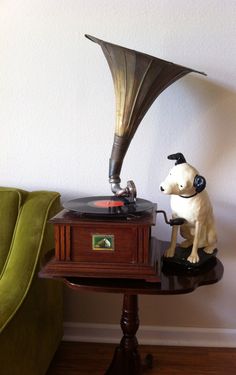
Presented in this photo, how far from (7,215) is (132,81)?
2.10ft

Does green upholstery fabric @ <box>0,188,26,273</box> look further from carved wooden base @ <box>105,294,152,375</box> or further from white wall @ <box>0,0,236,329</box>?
carved wooden base @ <box>105,294,152,375</box>

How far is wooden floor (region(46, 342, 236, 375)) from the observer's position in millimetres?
1391

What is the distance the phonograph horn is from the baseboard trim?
0.72 meters

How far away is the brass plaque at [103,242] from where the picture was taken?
0.95 m

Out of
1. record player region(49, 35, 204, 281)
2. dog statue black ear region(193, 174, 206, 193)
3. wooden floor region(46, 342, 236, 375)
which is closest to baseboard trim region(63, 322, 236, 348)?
wooden floor region(46, 342, 236, 375)

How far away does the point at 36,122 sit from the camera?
55.4 inches

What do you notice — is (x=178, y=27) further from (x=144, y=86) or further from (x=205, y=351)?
(x=205, y=351)

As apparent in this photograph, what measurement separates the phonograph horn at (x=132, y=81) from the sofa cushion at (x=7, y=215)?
373 mm

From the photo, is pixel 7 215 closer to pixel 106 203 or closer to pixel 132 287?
pixel 106 203

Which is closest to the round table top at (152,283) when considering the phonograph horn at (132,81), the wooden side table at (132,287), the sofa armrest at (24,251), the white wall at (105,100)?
the wooden side table at (132,287)

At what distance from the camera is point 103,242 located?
37.7 inches

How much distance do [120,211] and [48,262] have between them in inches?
10.8

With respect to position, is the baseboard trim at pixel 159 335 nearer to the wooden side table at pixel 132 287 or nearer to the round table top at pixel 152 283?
the wooden side table at pixel 132 287

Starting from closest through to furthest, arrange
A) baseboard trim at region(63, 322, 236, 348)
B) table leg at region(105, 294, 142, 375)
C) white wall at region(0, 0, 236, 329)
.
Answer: table leg at region(105, 294, 142, 375)
white wall at region(0, 0, 236, 329)
baseboard trim at region(63, 322, 236, 348)
